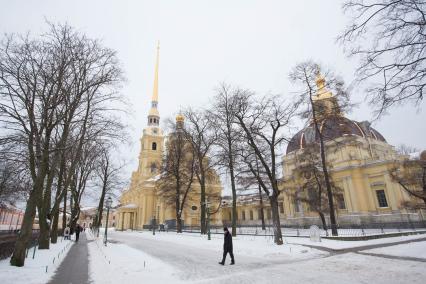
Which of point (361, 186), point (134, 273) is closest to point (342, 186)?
point (361, 186)

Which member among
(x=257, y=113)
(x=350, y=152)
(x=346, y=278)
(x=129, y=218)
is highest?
(x=350, y=152)

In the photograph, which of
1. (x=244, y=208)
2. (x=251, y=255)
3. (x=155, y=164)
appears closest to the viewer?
(x=251, y=255)

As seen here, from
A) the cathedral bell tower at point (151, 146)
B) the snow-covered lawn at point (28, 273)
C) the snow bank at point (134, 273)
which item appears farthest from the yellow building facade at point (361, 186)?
the cathedral bell tower at point (151, 146)

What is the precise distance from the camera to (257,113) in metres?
19.1

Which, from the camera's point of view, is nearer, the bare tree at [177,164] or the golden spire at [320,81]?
the golden spire at [320,81]

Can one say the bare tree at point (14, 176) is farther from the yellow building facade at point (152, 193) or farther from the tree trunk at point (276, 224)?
the yellow building facade at point (152, 193)

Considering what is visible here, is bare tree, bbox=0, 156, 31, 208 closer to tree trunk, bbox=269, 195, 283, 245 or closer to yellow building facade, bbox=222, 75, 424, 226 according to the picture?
tree trunk, bbox=269, 195, 283, 245

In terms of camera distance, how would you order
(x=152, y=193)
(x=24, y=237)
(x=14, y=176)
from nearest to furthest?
(x=24, y=237) → (x=14, y=176) → (x=152, y=193)

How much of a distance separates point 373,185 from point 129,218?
57.2 meters

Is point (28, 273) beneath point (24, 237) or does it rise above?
beneath

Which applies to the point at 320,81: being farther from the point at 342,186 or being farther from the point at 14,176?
the point at 342,186

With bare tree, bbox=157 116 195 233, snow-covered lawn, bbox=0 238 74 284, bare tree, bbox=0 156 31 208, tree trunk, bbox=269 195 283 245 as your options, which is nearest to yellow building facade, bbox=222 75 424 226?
bare tree, bbox=157 116 195 233

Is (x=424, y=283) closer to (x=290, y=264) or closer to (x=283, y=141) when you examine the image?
(x=290, y=264)

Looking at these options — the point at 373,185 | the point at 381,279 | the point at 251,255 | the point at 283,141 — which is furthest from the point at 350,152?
the point at 381,279
